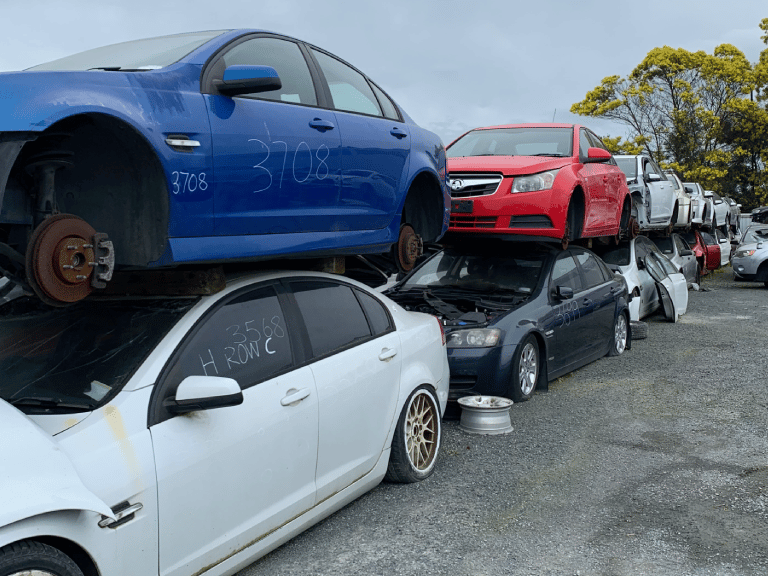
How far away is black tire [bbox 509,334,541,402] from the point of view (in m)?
7.30

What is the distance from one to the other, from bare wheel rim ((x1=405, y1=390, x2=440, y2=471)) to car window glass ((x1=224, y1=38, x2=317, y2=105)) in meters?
1.93

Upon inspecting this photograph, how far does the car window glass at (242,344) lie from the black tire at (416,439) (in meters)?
1.18

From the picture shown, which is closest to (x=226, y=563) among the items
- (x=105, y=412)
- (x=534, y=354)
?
(x=105, y=412)

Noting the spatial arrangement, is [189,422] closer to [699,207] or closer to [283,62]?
[283,62]

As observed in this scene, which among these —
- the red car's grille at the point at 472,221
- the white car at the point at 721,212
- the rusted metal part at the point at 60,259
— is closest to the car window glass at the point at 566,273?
the red car's grille at the point at 472,221

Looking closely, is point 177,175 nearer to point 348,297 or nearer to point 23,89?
point 23,89

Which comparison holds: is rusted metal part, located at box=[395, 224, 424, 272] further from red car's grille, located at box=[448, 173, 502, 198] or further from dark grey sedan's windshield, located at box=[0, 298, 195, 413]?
dark grey sedan's windshield, located at box=[0, 298, 195, 413]

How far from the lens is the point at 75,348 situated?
3561 millimetres

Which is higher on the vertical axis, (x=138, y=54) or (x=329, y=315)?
(x=138, y=54)

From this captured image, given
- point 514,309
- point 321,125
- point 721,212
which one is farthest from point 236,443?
point 721,212

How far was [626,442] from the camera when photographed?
621 centimetres

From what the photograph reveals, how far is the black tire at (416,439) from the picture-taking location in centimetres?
494

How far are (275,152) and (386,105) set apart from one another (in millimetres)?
1855

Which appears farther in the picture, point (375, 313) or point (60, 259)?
point (375, 313)
